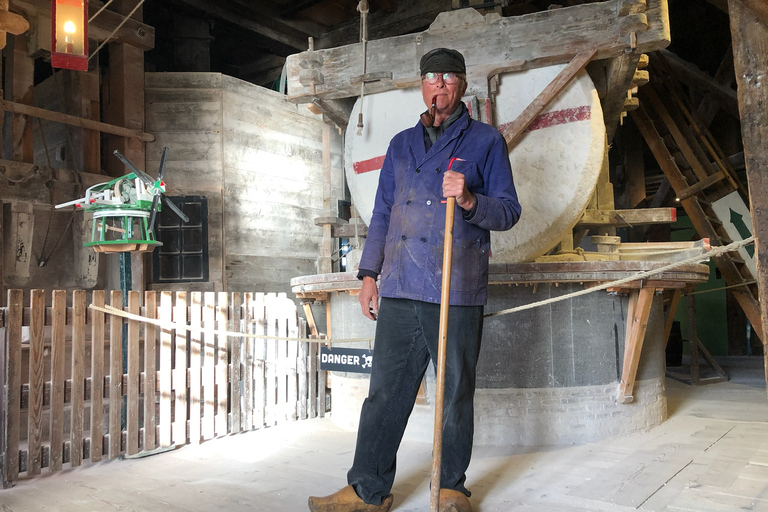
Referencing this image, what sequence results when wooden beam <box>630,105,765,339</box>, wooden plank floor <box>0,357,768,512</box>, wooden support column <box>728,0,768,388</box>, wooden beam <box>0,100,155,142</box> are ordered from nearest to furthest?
wooden support column <box>728,0,768,388</box> → wooden plank floor <box>0,357,768,512</box> → wooden beam <box>0,100,155,142</box> → wooden beam <box>630,105,765,339</box>

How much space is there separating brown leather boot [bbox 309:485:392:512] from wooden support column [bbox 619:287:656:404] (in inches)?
91.6

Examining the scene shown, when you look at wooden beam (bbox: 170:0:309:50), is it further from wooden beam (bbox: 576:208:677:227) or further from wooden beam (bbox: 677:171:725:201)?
wooden beam (bbox: 677:171:725:201)

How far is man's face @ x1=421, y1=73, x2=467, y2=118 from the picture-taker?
111 inches

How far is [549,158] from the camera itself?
4.36 metres

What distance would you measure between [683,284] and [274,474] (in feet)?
9.86

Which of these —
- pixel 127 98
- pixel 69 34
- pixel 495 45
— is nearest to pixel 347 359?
pixel 495 45

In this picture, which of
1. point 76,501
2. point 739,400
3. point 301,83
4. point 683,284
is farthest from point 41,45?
point 739,400

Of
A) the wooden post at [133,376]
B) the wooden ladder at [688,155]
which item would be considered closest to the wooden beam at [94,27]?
the wooden post at [133,376]

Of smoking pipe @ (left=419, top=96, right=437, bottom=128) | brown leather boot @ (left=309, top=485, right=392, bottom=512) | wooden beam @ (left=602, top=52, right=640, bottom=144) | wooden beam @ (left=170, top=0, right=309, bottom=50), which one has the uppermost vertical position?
wooden beam @ (left=170, top=0, right=309, bottom=50)

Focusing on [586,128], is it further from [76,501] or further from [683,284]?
[76,501]

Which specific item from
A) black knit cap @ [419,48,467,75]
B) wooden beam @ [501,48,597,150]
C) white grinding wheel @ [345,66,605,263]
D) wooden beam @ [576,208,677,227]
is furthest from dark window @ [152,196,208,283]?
black knit cap @ [419,48,467,75]

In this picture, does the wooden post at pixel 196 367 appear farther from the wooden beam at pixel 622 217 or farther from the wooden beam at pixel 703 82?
the wooden beam at pixel 703 82

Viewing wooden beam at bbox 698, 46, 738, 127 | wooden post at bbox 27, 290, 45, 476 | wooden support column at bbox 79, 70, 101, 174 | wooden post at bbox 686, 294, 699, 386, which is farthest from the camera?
wooden beam at bbox 698, 46, 738, 127

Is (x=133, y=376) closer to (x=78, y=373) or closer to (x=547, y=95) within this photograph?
(x=78, y=373)
